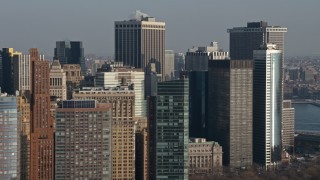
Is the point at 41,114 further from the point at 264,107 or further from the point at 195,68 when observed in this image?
the point at 195,68

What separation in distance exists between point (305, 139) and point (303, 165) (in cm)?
879

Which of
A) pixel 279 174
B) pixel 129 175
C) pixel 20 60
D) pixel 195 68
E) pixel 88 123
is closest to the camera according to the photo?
pixel 88 123

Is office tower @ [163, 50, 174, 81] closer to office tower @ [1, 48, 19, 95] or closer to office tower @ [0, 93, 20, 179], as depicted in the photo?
office tower @ [1, 48, 19, 95]

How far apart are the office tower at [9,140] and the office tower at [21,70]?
38.4ft

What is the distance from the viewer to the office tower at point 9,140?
26.9 meters

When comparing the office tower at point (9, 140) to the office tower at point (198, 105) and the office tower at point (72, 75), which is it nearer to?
the office tower at point (198, 105)

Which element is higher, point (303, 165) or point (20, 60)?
point (20, 60)

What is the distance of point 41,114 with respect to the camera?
2841 cm

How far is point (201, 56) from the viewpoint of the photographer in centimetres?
4916

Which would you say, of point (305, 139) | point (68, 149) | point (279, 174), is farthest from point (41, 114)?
point (305, 139)

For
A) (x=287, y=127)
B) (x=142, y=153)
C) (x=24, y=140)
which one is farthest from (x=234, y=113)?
(x=24, y=140)

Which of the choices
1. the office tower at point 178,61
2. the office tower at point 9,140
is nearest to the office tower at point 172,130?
the office tower at point 9,140

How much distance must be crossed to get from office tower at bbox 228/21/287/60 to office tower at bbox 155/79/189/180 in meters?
18.7

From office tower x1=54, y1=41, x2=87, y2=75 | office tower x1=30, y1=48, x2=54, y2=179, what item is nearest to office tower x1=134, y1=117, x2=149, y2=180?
office tower x1=30, y1=48, x2=54, y2=179
